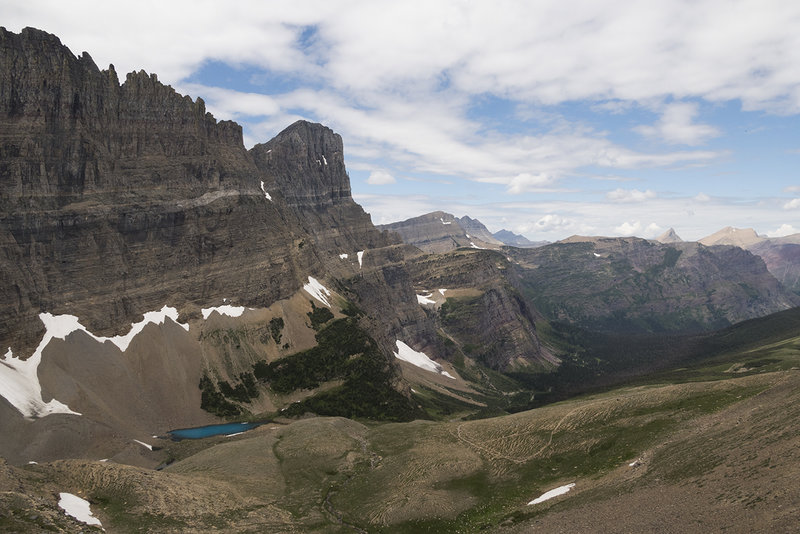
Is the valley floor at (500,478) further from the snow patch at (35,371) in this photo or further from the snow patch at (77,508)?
the snow patch at (35,371)

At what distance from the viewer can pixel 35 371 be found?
417 ft

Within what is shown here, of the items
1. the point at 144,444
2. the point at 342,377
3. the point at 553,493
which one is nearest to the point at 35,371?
the point at 144,444

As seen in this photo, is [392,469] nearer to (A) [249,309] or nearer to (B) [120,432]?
(B) [120,432]

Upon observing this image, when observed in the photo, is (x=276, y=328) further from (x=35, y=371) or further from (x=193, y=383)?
(x=35, y=371)

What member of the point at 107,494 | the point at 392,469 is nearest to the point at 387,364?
the point at 392,469

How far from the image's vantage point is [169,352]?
506 feet

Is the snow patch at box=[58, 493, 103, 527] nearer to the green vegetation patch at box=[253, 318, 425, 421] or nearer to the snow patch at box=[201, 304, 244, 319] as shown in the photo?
the green vegetation patch at box=[253, 318, 425, 421]

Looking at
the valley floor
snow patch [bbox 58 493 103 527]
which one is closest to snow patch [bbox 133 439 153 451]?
the valley floor

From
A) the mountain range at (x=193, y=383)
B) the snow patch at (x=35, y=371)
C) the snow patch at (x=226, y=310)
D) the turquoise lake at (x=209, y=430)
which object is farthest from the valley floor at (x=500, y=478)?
the snow patch at (x=226, y=310)

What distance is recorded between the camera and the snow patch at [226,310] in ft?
559

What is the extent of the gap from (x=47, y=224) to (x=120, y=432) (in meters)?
63.6

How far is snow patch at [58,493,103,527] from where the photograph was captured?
2138 inches

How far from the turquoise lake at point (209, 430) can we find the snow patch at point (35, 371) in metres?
23.7

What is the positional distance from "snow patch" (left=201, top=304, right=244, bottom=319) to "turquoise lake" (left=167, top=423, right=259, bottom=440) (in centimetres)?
4217
